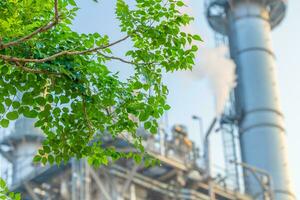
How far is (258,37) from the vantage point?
44.9 meters

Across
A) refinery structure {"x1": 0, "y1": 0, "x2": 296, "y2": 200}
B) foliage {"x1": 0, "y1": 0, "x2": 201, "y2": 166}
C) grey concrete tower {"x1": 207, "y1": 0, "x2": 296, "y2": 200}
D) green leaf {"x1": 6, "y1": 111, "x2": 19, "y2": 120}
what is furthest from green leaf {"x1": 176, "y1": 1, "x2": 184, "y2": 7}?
grey concrete tower {"x1": 207, "y1": 0, "x2": 296, "y2": 200}

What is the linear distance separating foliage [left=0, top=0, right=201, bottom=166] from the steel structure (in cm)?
2516

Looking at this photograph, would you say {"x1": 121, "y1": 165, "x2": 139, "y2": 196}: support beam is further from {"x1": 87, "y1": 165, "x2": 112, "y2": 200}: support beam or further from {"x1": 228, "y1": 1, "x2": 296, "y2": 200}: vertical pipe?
{"x1": 228, "y1": 1, "x2": 296, "y2": 200}: vertical pipe

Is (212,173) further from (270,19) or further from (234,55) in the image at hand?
(270,19)

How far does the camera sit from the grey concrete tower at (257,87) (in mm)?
41125

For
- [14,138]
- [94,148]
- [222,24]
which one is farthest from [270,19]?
[94,148]

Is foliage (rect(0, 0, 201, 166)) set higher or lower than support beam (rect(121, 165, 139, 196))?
lower

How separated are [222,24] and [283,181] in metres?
11.6

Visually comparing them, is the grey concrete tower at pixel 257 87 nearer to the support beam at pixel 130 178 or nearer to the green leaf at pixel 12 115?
the support beam at pixel 130 178

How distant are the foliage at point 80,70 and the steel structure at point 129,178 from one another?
25165mm

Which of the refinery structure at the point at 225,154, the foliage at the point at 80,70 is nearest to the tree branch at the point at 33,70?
the foliage at the point at 80,70

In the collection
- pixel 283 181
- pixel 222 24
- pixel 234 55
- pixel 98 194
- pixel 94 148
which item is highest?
pixel 222 24

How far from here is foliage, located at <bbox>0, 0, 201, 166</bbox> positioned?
868 cm

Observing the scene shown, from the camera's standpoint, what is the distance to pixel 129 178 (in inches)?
1428
